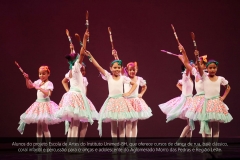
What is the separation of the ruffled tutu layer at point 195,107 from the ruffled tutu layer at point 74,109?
1.29 meters

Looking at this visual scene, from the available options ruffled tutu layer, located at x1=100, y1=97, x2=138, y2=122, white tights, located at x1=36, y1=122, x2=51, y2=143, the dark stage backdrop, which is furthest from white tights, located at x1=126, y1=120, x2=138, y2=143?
the dark stage backdrop

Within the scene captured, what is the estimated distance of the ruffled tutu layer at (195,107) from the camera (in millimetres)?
5414

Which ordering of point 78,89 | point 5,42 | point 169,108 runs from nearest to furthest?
point 78,89
point 169,108
point 5,42

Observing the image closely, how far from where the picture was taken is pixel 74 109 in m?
5.12

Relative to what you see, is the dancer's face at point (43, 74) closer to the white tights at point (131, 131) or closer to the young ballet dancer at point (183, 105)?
the white tights at point (131, 131)

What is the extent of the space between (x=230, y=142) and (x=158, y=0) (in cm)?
276

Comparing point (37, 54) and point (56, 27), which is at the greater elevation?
point (56, 27)

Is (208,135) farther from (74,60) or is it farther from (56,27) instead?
(56,27)

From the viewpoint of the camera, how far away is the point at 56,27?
7547 mm

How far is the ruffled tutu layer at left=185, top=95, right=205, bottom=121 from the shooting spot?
5.41 metres

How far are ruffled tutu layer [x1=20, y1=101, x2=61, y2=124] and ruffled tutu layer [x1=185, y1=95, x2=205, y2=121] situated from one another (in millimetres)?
1729

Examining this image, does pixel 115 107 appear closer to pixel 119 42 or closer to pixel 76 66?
pixel 76 66

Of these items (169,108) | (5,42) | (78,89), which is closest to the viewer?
(78,89)

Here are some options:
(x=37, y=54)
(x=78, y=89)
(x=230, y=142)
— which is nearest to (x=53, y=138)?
(x=37, y=54)
